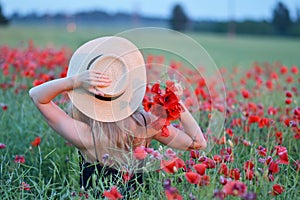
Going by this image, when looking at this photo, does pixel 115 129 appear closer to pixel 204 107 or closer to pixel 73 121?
pixel 73 121

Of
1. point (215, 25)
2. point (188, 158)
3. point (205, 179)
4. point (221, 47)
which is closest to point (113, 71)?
point (205, 179)

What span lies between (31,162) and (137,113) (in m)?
1.01

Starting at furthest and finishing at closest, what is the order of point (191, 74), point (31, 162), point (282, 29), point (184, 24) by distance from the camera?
1. point (184, 24)
2. point (282, 29)
3. point (191, 74)
4. point (31, 162)

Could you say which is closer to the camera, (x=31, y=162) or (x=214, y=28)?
(x=31, y=162)

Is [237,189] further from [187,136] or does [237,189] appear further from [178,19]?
[178,19]

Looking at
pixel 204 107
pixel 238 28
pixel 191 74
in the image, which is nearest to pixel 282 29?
pixel 238 28

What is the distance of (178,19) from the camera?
44.2m

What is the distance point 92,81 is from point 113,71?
0.14 meters

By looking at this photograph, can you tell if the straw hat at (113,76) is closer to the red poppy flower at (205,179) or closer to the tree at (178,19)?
the red poppy flower at (205,179)

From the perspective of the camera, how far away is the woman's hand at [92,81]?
198 cm

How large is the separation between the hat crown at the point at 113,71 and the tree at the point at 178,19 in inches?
1653

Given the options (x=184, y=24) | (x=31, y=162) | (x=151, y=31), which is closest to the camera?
(x=151, y=31)

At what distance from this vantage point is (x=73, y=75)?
2.07m

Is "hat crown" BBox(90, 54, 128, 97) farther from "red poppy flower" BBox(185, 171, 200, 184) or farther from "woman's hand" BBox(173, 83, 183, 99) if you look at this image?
"red poppy flower" BBox(185, 171, 200, 184)
